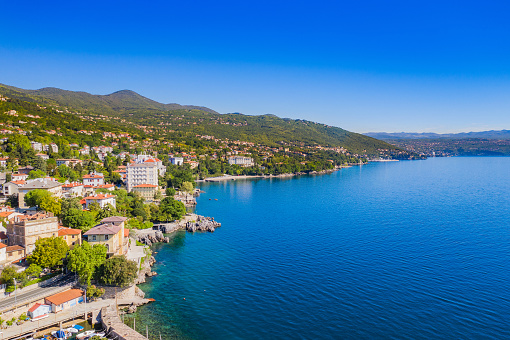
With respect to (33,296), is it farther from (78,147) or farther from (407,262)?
(78,147)

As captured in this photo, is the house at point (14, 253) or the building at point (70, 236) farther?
the building at point (70, 236)

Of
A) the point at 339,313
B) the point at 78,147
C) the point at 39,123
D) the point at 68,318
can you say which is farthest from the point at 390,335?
the point at 39,123

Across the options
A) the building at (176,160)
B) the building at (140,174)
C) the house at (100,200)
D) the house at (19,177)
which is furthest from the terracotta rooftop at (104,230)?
the building at (176,160)

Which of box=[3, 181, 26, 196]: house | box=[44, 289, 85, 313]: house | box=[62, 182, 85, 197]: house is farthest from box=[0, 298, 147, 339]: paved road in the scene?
box=[3, 181, 26, 196]: house

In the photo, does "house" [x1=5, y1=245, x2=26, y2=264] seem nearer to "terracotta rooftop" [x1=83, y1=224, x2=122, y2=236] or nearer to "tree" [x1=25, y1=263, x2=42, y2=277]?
"tree" [x1=25, y1=263, x2=42, y2=277]

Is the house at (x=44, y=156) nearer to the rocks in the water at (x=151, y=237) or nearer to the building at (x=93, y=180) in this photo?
the building at (x=93, y=180)
